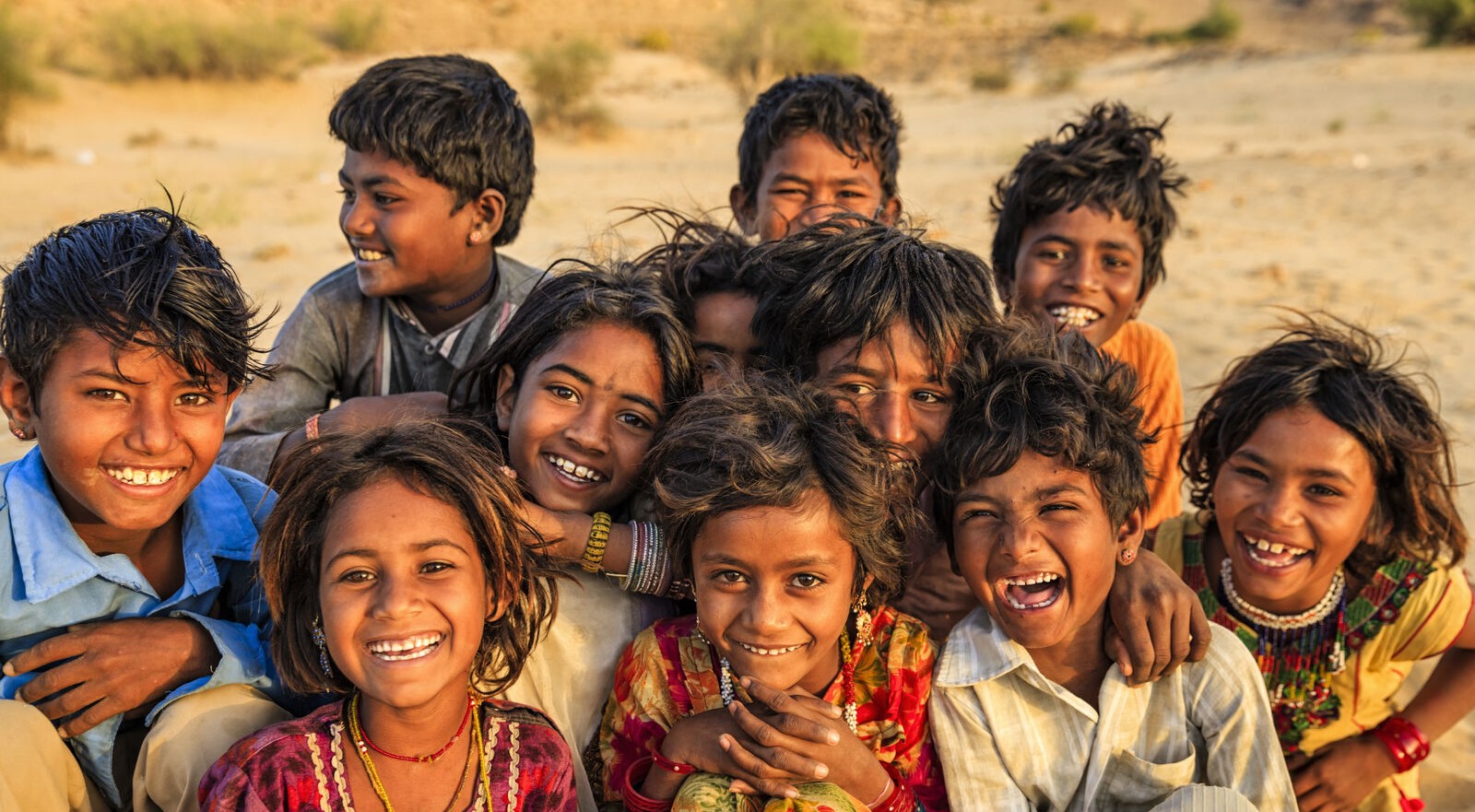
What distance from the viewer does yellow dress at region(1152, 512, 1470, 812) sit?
3061mm

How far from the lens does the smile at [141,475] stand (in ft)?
8.66

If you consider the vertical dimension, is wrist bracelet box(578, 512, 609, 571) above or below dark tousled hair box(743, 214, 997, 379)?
below

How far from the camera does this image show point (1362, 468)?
2992mm

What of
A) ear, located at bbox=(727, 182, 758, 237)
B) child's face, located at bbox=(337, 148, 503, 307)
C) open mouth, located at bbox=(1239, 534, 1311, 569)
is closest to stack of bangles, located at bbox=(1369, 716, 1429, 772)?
open mouth, located at bbox=(1239, 534, 1311, 569)

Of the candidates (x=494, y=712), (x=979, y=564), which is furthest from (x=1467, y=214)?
(x=494, y=712)

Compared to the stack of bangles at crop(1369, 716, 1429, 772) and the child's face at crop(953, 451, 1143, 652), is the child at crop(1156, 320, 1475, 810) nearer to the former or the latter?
the stack of bangles at crop(1369, 716, 1429, 772)

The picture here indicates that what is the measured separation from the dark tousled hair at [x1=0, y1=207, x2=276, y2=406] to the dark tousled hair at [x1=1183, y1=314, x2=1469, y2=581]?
8.28 feet

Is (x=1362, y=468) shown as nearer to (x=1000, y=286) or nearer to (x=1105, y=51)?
(x=1000, y=286)

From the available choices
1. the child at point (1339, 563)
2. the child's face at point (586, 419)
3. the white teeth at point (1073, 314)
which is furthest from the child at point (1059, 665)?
the white teeth at point (1073, 314)

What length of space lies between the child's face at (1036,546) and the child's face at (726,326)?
0.82 m

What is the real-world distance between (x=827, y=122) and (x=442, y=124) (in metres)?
1.38

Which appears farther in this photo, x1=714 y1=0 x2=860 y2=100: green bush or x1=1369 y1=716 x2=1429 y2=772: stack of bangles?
x1=714 y1=0 x2=860 y2=100: green bush

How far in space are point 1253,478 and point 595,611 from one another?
5.60 ft

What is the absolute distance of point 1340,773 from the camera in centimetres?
308
